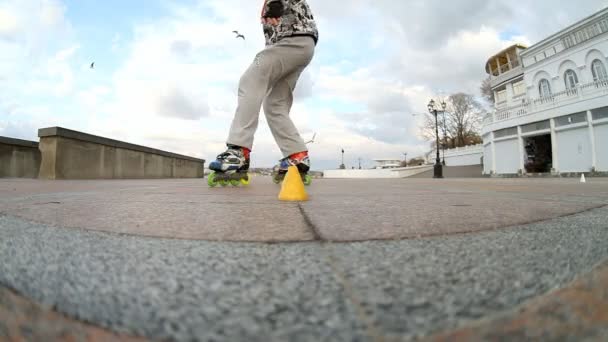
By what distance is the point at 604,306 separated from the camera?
0.33 m

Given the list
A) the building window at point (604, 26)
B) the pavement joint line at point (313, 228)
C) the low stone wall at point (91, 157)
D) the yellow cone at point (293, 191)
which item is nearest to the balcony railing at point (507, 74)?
the building window at point (604, 26)

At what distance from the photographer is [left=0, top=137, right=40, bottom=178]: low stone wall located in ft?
19.9

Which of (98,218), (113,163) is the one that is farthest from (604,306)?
(113,163)

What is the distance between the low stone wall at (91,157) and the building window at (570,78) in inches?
1199

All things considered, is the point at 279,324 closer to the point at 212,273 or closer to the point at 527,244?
the point at 212,273

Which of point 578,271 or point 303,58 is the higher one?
point 303,58

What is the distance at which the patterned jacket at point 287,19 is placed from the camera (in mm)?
2680

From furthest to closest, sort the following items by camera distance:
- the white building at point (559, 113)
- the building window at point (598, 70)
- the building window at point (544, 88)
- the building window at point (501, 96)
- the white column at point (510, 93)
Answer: the building window at point (501, 96)
the white column at point (510, 93)
the building window at point (544, 88)
the building window at point (598, 70)
the white building at point (559, 113)

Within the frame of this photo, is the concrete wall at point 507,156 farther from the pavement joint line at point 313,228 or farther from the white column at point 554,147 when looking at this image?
the pavement joint line at point 313,228

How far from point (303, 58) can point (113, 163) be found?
6.40 m

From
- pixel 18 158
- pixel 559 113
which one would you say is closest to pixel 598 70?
pixel 559 113

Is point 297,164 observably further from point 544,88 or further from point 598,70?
point 544,88

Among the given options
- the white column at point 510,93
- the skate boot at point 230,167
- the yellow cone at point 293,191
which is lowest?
the yellow cone at point 293,191

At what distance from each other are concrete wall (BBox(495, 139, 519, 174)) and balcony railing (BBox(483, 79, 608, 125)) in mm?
1965
